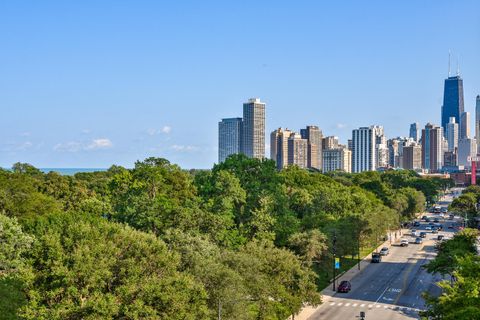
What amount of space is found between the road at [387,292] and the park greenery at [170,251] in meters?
3.94

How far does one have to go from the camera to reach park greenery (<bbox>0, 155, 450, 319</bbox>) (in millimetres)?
31469

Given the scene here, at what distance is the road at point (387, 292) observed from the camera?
50.6 meters

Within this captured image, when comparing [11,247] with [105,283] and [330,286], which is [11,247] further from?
[330,286]

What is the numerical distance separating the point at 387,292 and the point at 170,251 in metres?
29.3

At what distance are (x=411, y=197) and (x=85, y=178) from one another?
72.2 meters

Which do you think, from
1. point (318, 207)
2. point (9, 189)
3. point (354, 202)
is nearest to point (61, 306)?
point (9, 189)

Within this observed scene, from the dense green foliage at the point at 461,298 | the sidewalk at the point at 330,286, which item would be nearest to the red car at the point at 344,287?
the sidewalk at the point at 330,286

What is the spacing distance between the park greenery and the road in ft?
12.9

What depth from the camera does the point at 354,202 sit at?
9506cm

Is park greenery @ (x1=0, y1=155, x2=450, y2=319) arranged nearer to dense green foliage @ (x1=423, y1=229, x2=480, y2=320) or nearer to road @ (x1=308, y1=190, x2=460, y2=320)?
road @ (x1=308, y1=190, x2=460, y2=320)

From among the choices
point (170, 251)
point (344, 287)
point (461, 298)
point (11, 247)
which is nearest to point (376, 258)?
point (344, 287)

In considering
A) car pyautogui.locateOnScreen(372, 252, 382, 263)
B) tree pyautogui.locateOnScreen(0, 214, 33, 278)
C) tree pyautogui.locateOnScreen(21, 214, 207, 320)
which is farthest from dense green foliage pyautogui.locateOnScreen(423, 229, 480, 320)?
car pyautogui.locateOnScreen(372, 252, 382, 263)

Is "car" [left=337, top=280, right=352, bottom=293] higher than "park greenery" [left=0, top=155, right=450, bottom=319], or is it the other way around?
"park greenery" [left=0, top=155, right=450, bottom=319]

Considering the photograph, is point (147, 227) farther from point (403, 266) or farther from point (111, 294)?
point (403, 266)
